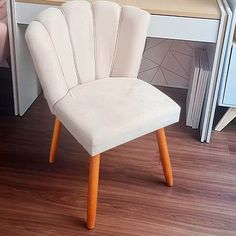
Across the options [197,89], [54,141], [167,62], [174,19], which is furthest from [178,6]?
[54,141]

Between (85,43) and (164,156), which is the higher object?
(85,43)

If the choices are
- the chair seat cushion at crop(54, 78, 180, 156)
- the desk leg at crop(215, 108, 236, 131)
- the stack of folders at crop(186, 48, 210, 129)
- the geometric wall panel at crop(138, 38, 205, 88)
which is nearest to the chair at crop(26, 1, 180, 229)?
the chair seat cushion at crop(54, 78, 180, 156)

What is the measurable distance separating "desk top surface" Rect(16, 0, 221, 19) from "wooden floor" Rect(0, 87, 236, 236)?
67cm

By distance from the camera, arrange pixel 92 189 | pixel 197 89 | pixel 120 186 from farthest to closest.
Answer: pixel 197 89 → pixel 120 186 → pixel 92 189

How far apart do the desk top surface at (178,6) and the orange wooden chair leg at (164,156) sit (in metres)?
0.56

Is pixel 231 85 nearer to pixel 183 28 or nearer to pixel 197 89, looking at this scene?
pixel 197 89

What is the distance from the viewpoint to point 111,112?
4.66ft

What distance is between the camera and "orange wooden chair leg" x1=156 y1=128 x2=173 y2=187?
5.31 feet

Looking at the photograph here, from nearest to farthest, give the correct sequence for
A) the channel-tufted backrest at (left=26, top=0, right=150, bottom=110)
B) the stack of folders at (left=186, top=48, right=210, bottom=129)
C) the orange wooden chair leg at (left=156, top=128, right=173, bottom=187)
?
1. the channel-tufted backrest at (left=26, top=0, right=150, bottom=110)
2. the orange wooden chair leg at (left=156, top=128, right=173, bottom=187)
3. the stack of folders at (left=186, top=48, right=210, bottom=129)

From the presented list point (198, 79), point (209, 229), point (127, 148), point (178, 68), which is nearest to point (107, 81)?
point (127, 148)

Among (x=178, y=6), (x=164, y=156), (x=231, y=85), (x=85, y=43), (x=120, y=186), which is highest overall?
(x=178, y=6)

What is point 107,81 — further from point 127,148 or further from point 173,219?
point 173,219

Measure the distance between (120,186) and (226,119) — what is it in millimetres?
753

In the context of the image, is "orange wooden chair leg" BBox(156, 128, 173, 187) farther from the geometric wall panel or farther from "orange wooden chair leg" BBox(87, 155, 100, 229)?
the geometric wall panel
